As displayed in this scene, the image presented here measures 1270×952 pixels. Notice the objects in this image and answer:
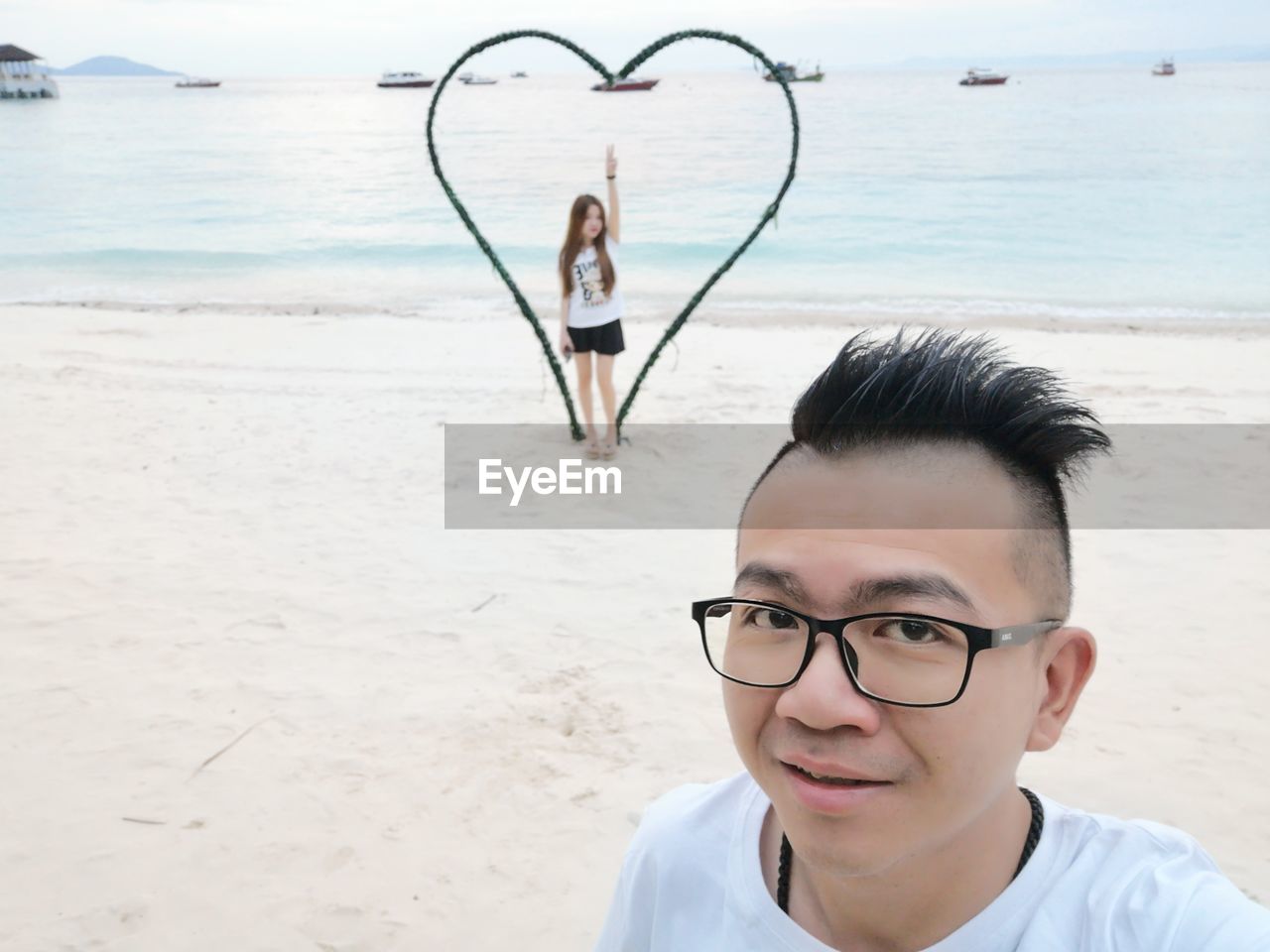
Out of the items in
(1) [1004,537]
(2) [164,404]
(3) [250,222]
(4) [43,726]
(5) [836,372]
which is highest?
(3) [250,222]

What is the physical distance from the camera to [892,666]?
1.02 meters

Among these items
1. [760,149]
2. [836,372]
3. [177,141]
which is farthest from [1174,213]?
[177,141]

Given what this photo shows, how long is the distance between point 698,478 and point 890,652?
5.72 m

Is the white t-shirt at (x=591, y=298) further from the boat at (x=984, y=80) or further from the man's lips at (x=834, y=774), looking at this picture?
the boat at (x=984, y=80)

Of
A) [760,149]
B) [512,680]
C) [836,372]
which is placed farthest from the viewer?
[760,149]

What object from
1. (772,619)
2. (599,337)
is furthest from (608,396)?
(772,619)

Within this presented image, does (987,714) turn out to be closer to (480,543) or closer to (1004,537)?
(1004,537)

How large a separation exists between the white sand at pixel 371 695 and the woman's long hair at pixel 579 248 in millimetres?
1483

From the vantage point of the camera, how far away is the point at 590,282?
6.86m

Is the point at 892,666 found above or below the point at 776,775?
above

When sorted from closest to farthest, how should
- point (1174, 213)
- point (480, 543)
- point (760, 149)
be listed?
point (480, 543), point (1174, 213), point (760, 149)

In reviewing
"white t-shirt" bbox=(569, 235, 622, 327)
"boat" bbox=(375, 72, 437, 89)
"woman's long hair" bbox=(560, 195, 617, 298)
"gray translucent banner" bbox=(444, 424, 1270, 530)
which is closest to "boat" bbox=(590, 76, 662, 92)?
"woman's long hair" bbox=(560, 195, 617, 298)

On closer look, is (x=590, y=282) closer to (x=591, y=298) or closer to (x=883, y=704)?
(x=591, y=298)

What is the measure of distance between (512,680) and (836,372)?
3.27 meters
